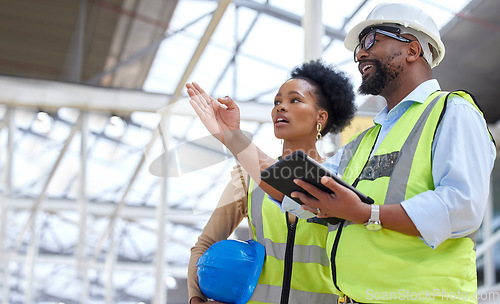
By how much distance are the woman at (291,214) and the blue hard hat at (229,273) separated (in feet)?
0.19

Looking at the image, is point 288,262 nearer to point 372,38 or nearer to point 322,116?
point 322,116

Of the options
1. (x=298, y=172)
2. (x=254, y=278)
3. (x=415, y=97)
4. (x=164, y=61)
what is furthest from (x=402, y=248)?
(x=164, y=61)

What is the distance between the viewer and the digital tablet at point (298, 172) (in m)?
1.74

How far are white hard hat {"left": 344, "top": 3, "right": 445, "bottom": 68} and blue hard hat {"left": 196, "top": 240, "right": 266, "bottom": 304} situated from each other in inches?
36.5

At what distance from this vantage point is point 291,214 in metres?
2.56

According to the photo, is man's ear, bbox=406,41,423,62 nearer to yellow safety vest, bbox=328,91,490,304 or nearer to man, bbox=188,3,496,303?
man, bbox=188,3,496,303

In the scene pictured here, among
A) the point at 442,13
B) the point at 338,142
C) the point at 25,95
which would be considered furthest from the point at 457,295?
the point at 25,95

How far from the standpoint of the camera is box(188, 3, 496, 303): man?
1.77m

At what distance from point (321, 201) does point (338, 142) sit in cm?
245

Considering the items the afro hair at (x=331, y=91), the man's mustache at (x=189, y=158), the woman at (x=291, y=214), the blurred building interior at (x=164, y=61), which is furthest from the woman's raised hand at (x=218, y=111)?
the blurred building interior at (x=164, y=61)

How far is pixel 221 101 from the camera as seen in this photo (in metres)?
2.37

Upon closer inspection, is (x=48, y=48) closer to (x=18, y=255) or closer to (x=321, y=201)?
(x=321, y=201)

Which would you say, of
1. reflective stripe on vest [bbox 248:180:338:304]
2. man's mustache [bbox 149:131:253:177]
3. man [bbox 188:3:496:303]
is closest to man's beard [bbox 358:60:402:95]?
man [bbox 188:3:496:303]

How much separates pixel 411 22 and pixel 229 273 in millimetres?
1079
